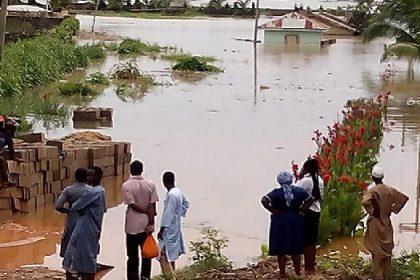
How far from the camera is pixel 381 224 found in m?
8.61

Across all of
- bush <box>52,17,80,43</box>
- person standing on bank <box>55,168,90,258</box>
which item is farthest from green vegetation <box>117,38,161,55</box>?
person standing on bank <box>55,168,90,258</box>

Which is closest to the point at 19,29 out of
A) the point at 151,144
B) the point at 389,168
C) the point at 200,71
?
the point at 200,71

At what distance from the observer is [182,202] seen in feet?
30.0

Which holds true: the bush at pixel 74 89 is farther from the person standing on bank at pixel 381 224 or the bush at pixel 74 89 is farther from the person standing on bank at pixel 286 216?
the person standing on bank at pixel 381 224

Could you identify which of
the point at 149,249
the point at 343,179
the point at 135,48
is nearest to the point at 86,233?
the point at 149,249

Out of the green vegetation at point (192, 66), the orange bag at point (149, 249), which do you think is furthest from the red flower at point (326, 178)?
the green vegetation at point (192, 66)

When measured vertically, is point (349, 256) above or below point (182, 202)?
below

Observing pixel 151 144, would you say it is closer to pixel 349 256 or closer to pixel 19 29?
pixel 349 256

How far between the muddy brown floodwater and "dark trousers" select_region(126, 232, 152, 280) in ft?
2.67

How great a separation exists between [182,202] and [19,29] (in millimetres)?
38013

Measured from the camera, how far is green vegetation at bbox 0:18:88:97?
25.4 meters

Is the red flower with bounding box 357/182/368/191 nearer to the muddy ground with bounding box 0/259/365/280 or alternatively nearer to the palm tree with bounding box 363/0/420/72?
the muddy ground with bounding box 0/259/365/280

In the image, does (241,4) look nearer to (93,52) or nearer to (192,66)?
(93,52)

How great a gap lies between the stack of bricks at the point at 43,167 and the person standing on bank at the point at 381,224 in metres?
5.51
